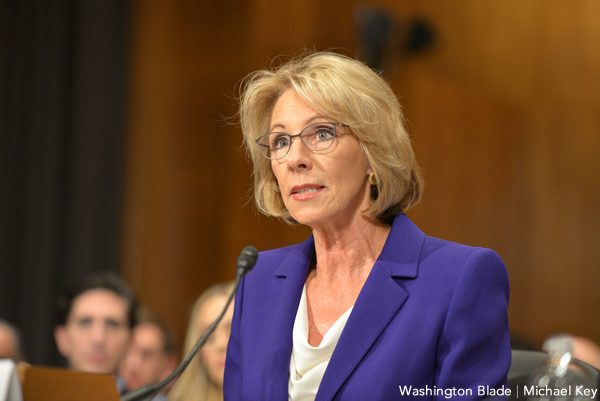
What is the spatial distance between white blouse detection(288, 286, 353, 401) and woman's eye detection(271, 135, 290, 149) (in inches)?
18.2

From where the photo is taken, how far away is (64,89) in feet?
23.9

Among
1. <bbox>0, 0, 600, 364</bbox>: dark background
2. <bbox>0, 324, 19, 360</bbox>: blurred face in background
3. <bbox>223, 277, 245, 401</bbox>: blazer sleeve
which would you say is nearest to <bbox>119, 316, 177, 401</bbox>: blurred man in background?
<bbox>0, 324, 19, 360</bbox>: blurred face in background

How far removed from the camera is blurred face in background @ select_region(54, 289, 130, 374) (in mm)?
4500

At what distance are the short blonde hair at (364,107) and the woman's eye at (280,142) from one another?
13 cm

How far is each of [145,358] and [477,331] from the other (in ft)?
10.1

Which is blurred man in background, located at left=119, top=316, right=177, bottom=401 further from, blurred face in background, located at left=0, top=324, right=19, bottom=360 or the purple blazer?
the purple blazer

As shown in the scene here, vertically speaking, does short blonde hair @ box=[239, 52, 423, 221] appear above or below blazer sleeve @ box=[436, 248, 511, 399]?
above

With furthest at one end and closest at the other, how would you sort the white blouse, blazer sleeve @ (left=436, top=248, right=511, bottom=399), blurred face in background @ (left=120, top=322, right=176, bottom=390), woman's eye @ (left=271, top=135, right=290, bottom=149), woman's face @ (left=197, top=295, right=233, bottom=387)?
blurred face in background @ (left=120, top=322, right=176, bottom=390), woman's face @ (left=197, top=295, right=233, bottom=387), woman's eye @ (left=271, top=135, right=290, bottom=149), the white blouse, blazer sleeve @ (left=436, top=248, right=511, bottom=399)

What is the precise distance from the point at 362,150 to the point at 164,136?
18.5ft

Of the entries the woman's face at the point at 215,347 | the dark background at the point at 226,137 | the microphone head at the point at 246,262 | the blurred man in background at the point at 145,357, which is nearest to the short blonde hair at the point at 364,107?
the microphone head at the point at 246,262

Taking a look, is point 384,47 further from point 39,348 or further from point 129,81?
point 39,348

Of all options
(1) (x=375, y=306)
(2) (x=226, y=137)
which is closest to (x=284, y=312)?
(1) (x=375, y=306)

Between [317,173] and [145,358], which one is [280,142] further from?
[145,358]

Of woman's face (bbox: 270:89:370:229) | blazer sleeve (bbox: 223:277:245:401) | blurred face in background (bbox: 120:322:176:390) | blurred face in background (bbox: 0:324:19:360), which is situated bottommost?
blurred face in background (bbox: 120:322:176:390)
